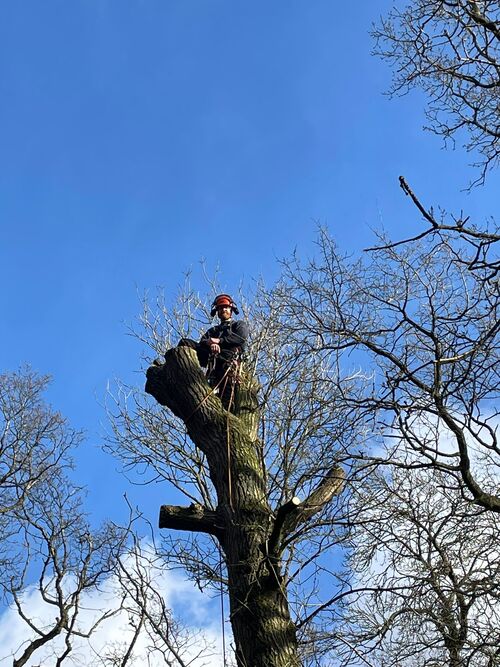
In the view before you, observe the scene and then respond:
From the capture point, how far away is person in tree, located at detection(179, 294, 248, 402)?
6516 mm

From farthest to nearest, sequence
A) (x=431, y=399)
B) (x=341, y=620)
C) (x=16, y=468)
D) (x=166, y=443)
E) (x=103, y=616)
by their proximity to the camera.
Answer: (x=16, y=468), (x=103, y=616), (x=166, y=443), (x=341, y=620), (x=431, y=399)

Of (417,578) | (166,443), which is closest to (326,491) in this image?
(417,578)

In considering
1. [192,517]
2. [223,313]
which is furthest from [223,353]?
[192,517]

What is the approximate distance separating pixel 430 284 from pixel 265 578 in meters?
2.24

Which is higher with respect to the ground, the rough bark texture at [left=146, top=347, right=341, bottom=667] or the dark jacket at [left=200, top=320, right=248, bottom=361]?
the dark jacket at [left=200, top=320, right=248, bottom=361]

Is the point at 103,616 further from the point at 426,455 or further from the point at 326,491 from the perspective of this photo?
the point at 426,455

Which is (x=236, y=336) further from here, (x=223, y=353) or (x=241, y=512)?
(x=241, y=512)

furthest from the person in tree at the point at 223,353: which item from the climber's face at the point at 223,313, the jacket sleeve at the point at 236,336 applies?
the climber's face at the point at 223,313

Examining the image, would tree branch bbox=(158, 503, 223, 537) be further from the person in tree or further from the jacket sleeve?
the jacket sleeve

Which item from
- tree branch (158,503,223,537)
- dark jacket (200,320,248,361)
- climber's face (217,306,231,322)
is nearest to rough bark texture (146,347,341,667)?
tree branch (158,503,223,537)

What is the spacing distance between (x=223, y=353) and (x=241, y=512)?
1.59m

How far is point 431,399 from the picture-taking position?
15.5 ft

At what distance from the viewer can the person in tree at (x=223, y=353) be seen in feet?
21.4

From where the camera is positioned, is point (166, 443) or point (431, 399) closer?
point (431, 399)
